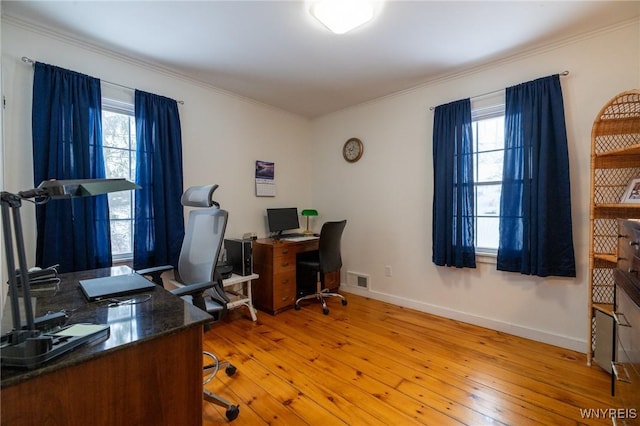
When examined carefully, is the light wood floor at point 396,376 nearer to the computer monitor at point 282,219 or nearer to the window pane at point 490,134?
the computer monitor at point 282,219

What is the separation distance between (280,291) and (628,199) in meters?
3.00

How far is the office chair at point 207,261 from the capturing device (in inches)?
67.0

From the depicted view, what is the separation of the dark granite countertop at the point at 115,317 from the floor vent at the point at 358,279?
2.70 m

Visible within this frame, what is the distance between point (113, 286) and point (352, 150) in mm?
3025

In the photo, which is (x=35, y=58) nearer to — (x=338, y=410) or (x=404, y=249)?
(x=338, y=410)

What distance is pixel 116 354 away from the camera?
84cm

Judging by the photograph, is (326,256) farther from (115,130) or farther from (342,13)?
(115,130)

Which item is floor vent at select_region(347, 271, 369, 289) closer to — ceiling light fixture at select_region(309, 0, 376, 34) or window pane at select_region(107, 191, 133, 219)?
window pane at select_region(107, 191, 133, 219)

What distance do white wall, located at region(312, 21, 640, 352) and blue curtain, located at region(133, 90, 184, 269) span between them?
2049 mm

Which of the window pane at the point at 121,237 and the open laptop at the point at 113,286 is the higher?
the window pane at the point at 121,237

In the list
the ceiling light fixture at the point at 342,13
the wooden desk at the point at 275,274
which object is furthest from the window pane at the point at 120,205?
the ceiling light fixture at the point at 342,13

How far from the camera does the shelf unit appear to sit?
6.52ft

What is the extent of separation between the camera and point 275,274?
3090 mm

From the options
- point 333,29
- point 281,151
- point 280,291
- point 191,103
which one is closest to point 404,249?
point 280,291
